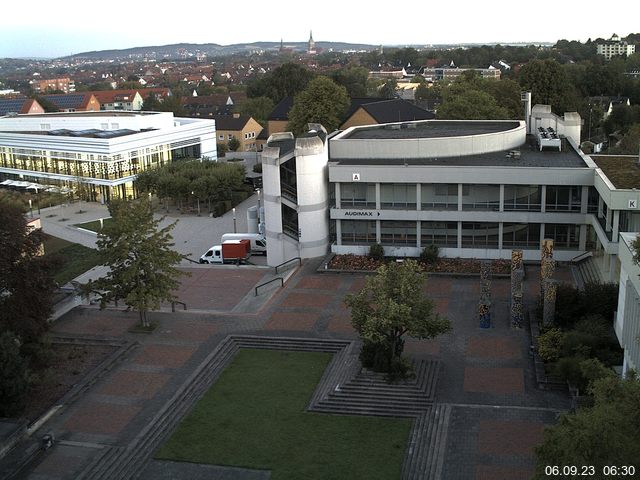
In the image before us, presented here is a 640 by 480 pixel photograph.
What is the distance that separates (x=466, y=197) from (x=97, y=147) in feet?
113

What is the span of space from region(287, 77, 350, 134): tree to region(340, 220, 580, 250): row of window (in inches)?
1310

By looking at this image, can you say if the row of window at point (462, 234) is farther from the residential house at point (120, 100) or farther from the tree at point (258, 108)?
the residential house at point (120, 100)

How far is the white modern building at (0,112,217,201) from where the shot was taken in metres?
59.7

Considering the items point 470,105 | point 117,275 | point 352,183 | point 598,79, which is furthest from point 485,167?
point 598,79

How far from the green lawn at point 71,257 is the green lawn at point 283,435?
17805 mm

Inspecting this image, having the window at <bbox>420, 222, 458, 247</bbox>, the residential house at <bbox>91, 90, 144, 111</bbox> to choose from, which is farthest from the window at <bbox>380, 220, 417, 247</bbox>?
the residential house at <bbox>91, 90, 144, 111</bbox>

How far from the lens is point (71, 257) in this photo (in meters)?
43.7

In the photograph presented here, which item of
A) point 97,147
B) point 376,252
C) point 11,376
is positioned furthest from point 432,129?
point 11,376

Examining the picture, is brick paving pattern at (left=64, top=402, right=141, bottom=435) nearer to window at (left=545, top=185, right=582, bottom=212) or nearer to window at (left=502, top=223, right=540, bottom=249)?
window at (left=502, top=223, right=540, bottom=249)

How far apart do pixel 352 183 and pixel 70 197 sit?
32.7 meters

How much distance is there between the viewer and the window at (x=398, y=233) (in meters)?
37.3

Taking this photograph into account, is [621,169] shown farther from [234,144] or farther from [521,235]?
[234,144]

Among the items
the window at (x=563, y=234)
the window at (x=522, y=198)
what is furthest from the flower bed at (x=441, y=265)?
the window at (x=522, y=198)

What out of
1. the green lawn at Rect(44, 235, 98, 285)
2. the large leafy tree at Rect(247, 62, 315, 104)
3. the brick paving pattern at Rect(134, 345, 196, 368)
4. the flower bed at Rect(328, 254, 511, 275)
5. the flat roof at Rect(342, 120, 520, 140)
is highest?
the large leafy tree at Rect(247, 62, 315, 104)
